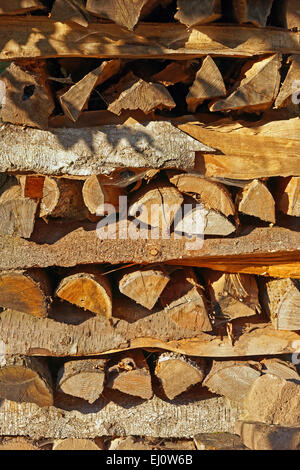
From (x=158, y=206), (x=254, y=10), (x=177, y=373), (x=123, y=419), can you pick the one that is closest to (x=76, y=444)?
(x=123, y=419)

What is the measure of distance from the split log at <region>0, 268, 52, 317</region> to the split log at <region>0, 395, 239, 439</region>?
75 cm

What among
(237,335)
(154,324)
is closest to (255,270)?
(237,335)

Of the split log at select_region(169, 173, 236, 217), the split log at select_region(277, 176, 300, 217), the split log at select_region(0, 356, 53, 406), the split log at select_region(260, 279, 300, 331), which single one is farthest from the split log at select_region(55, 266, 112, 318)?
the split log at select_region(277, 176, 300, 217)

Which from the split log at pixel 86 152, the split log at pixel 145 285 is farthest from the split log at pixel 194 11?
the split log at pixel 145 285

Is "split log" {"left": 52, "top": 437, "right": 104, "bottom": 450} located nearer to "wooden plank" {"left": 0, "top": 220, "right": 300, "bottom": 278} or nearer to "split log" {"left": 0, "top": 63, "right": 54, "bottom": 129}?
"wooden plank" {"left": 0, "top": 220, "right": 300, "bottom": 278}

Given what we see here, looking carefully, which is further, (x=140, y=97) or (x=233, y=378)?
(x=233, y=378)

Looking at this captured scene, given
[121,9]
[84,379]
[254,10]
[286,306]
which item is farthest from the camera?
[84,379]

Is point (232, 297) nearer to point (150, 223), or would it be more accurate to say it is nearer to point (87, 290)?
point (150, 223)

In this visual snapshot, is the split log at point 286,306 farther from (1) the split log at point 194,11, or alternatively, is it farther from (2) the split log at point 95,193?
(1) the split log at point 194,11

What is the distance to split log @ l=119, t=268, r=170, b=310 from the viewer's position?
104 inches

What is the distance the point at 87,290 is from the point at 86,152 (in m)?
0.76

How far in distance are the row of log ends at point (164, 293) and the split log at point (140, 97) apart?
874mm

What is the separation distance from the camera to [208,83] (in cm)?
238
